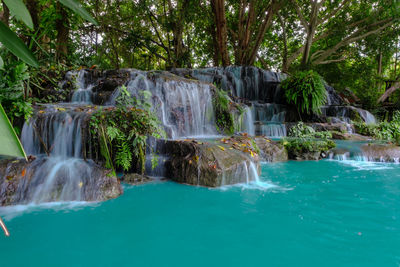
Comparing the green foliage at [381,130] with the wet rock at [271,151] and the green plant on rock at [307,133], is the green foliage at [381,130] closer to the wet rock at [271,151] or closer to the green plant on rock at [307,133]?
the green plant on rock at [307,133]

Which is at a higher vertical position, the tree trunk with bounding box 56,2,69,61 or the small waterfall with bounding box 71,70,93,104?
the tree trunk with bounding box 56,2,69,61

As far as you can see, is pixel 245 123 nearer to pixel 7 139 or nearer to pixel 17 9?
pixel 17 9

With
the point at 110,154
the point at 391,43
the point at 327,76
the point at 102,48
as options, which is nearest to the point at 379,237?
the point at 110,154

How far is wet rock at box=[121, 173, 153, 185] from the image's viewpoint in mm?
4032

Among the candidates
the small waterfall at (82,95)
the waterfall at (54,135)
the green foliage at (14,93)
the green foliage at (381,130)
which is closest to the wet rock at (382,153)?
the green foliage at (381,130)

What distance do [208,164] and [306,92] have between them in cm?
776

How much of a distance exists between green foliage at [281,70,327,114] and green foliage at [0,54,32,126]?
9598mm

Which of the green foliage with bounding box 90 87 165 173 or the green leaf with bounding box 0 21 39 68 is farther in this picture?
the green foliage with bounding box 90 87 165 173

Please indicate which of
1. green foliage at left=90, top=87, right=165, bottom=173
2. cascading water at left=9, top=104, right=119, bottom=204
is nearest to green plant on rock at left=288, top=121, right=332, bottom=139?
green foliage at left=90, top=87, right=165, bottom=173

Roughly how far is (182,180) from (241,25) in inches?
495

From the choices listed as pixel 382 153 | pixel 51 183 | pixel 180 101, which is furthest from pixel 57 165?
pixel 382 153

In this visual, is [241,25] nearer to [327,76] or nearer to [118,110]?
[327,76]

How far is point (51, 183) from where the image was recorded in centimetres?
335

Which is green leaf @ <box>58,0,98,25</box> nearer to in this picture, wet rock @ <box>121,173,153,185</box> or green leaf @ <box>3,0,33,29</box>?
green leaf @ <box>3,0,33,29</box>
